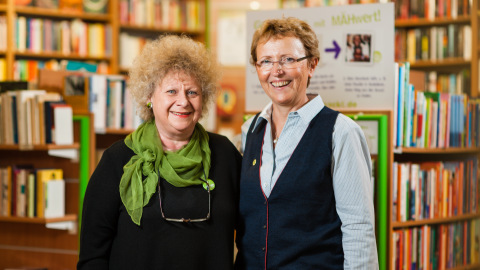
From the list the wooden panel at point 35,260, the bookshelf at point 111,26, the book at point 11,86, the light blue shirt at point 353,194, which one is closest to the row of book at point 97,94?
the book at point 11,86

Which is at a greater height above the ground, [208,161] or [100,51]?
[100,51]

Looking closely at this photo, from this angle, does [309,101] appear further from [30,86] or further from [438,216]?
[30,86]

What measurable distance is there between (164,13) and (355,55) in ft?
12.6

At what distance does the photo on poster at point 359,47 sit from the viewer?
7.99 ft

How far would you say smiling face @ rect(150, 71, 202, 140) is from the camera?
1885mm

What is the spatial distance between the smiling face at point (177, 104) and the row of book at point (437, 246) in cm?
125

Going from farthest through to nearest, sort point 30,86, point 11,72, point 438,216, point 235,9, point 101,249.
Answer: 1. point 235,9
2. point 11,72
3. point 30,86
4. point 438,216
5. point 101,249

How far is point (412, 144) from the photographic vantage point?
262 cm

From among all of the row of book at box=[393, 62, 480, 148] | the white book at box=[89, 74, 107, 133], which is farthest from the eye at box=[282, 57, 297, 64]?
the white book at box=[89, 74, 107, 133]

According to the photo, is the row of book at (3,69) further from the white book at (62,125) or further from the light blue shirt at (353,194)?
the light blue shirt at (353,194)

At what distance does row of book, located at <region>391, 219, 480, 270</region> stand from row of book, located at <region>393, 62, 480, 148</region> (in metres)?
0.46

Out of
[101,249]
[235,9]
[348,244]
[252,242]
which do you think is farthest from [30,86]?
[235,9]

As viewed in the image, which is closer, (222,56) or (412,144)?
(412,144)

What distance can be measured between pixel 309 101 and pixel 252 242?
1.79ft
